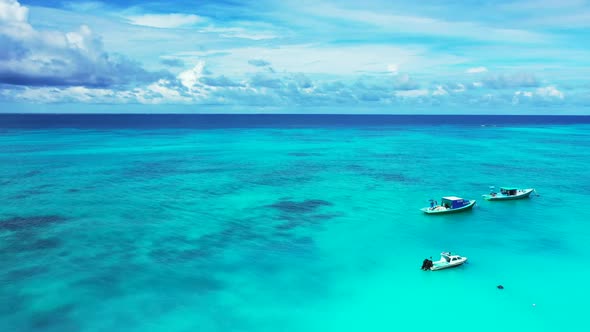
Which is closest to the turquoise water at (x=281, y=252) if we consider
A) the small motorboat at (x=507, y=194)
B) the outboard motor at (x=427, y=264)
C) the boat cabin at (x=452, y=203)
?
the outboard motor at (x=427, y=264)

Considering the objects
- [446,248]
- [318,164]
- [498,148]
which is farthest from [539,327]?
[498,148]

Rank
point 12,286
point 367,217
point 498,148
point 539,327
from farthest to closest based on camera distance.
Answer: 1. point 498,148
2. point 367,217
3. point 12,286
4. point 539,327

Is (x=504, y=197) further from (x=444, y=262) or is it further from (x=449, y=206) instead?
(x=444, y=262)

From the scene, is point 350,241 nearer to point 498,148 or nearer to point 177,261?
point 177,261

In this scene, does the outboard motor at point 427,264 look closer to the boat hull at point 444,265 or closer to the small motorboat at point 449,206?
the boat hull at point 444,265

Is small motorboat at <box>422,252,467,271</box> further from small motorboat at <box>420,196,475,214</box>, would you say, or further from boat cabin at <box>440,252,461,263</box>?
small motorboat at <box>420,196,475,214</box>

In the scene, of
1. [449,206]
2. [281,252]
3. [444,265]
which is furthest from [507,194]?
[281,252]
